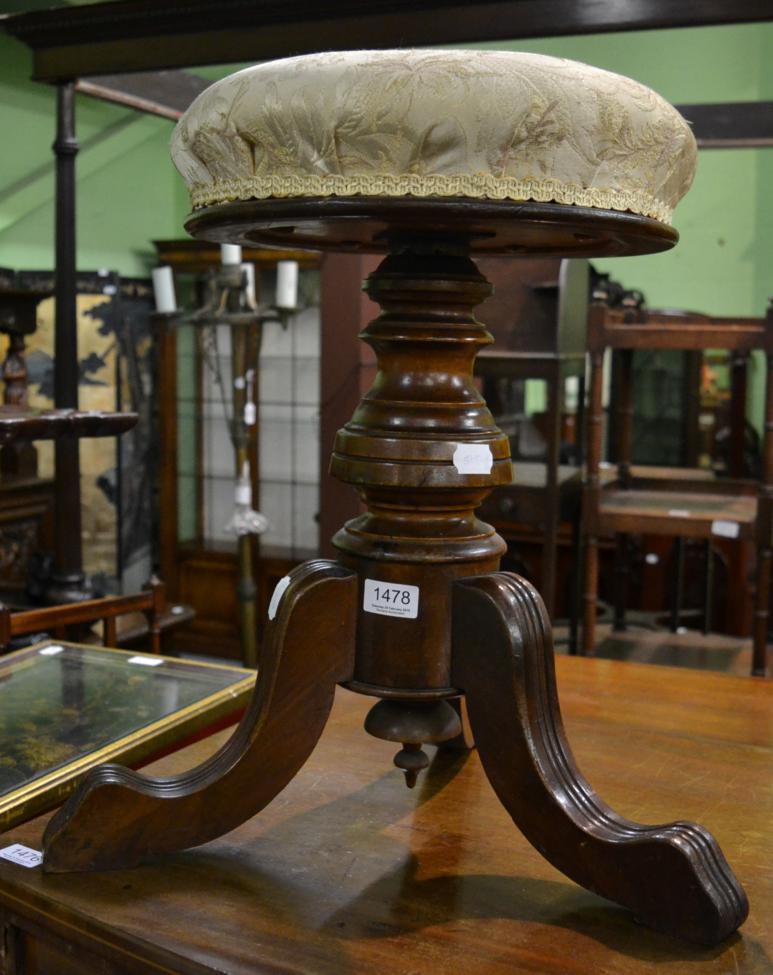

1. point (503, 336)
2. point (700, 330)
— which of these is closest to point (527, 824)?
point (700, 330)

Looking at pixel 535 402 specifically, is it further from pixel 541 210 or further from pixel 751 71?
pixel 541 210

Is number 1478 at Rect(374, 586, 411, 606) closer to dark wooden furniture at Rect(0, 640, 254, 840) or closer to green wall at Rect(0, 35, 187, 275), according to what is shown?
dark wooden furniture at Rect(0, 640, 254, 840)

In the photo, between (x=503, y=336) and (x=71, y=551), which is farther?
(x=503, y=336)

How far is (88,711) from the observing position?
1521 mm

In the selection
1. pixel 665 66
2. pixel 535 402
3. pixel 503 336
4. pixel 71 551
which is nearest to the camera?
pixel 71 551

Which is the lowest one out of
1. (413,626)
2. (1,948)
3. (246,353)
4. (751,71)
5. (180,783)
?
(1,948)

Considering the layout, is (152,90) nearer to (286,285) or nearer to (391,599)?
(286,285)

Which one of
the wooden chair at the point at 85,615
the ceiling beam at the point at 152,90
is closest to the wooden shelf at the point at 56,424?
the wooden chair at the point at 85,615

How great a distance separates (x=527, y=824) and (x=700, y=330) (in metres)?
2.00

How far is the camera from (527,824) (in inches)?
38.3

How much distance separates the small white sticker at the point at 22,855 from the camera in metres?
1.05

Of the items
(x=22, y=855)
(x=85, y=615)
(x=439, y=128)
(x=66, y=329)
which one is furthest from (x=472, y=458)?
(x=66, y=329)

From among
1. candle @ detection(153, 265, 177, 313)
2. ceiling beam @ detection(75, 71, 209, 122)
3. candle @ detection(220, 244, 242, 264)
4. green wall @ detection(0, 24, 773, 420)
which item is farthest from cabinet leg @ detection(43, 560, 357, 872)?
candle @ detection(153, 265, 177, 313)

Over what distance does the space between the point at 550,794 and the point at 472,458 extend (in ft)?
0.99
